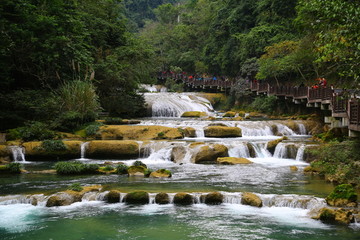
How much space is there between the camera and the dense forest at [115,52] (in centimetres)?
1299

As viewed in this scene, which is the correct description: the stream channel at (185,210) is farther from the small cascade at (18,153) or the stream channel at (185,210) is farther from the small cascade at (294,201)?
the small cascade at (18,153)

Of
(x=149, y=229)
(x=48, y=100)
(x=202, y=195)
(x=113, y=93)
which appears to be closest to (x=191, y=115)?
(x=113, y=93)

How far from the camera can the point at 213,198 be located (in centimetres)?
1110

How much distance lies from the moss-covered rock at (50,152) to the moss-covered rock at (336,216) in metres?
13.0

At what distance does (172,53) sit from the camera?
61688mm

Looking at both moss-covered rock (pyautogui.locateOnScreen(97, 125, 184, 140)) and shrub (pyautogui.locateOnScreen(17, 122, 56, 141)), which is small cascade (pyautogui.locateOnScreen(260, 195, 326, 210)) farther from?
shrub (pyautogui.locateOnScreen(17, 122, 56, 141))

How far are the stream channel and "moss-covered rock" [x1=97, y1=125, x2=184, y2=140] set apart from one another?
4787mm

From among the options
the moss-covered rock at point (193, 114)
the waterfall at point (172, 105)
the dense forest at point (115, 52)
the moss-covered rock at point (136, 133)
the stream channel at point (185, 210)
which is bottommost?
the stream channel at point (185, 210)

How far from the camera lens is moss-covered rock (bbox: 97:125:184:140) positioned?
2166cm

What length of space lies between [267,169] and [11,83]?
1758cm

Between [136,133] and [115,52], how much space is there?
1055cm

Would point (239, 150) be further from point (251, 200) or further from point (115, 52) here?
point (115, 52)

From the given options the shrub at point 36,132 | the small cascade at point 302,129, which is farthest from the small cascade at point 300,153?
the shrub at point 36,132

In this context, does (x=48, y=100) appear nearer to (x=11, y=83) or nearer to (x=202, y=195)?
(x=11, y=83)
